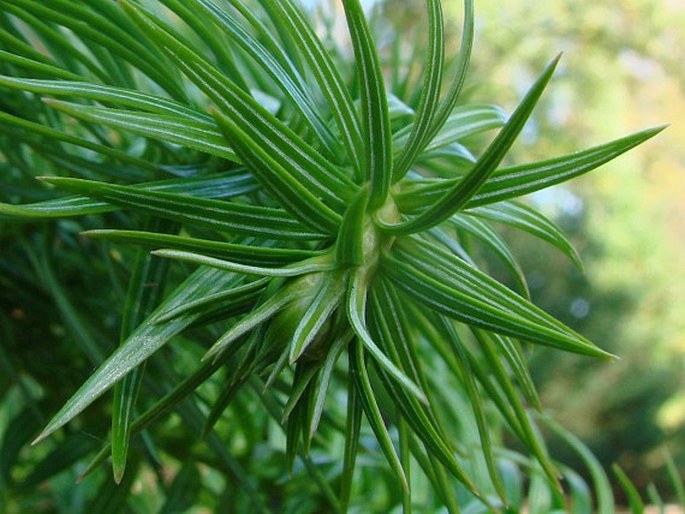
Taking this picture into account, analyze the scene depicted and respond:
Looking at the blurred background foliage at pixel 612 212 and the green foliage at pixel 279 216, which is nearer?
the green foliage at pixel 279 216

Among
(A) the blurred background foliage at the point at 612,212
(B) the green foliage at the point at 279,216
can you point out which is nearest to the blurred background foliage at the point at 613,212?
(A) the blurred background foliage at the point at 612,212

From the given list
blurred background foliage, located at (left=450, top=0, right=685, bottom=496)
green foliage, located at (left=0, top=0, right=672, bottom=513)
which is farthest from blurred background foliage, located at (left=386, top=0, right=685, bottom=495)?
green foliage, located at (left=0, top=0, right=672, bottom=513)

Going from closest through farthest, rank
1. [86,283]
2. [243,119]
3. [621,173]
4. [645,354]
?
[243,119], [86,283], [645,354], [621,173]

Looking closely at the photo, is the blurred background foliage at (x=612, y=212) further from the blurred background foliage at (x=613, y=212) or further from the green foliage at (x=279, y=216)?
the green foliage at (x=279, y=216)

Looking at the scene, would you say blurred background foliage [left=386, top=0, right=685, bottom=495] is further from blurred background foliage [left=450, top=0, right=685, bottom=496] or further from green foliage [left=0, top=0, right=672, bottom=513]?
green foliage [left=0, top=0, right=672, bottom=513]

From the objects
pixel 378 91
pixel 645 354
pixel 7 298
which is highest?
pixel 378 91

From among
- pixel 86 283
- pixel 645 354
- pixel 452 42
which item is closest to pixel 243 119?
pixel 86 283

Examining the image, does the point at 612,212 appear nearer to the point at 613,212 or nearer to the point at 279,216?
the point at 613,212

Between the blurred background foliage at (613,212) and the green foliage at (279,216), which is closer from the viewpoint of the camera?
the green foliage at (279,216)

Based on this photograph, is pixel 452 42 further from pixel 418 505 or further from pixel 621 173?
pixel 418 505
